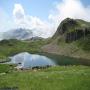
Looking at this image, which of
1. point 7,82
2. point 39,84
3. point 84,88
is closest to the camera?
point 84,88

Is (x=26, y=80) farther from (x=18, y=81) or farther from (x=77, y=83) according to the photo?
(x=77, y=83)

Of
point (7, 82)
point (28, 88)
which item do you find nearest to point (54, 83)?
point (28, 88)

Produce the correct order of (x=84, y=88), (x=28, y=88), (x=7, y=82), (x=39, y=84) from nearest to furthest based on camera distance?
(x=84, y=88), (x=28, y=88), (x=39, y=84), (x=7, y=82)

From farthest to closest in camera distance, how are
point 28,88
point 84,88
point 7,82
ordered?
point 7,82, point 28,88, point 84,88

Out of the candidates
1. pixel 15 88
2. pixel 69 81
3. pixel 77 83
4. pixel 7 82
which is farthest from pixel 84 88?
pixel 7 82

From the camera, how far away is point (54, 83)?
2272 inches

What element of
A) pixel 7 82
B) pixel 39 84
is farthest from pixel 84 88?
pixel 7 82

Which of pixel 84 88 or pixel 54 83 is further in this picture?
pixel 54 83

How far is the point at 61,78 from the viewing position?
210 ft

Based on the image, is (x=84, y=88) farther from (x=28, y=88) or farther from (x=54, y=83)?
(x=28, y=88)

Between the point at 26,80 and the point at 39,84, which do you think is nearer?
the point at 39,84

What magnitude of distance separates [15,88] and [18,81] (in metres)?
6.60

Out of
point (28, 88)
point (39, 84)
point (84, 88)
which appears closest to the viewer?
point (84, 88)

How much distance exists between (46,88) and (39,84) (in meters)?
4.69
